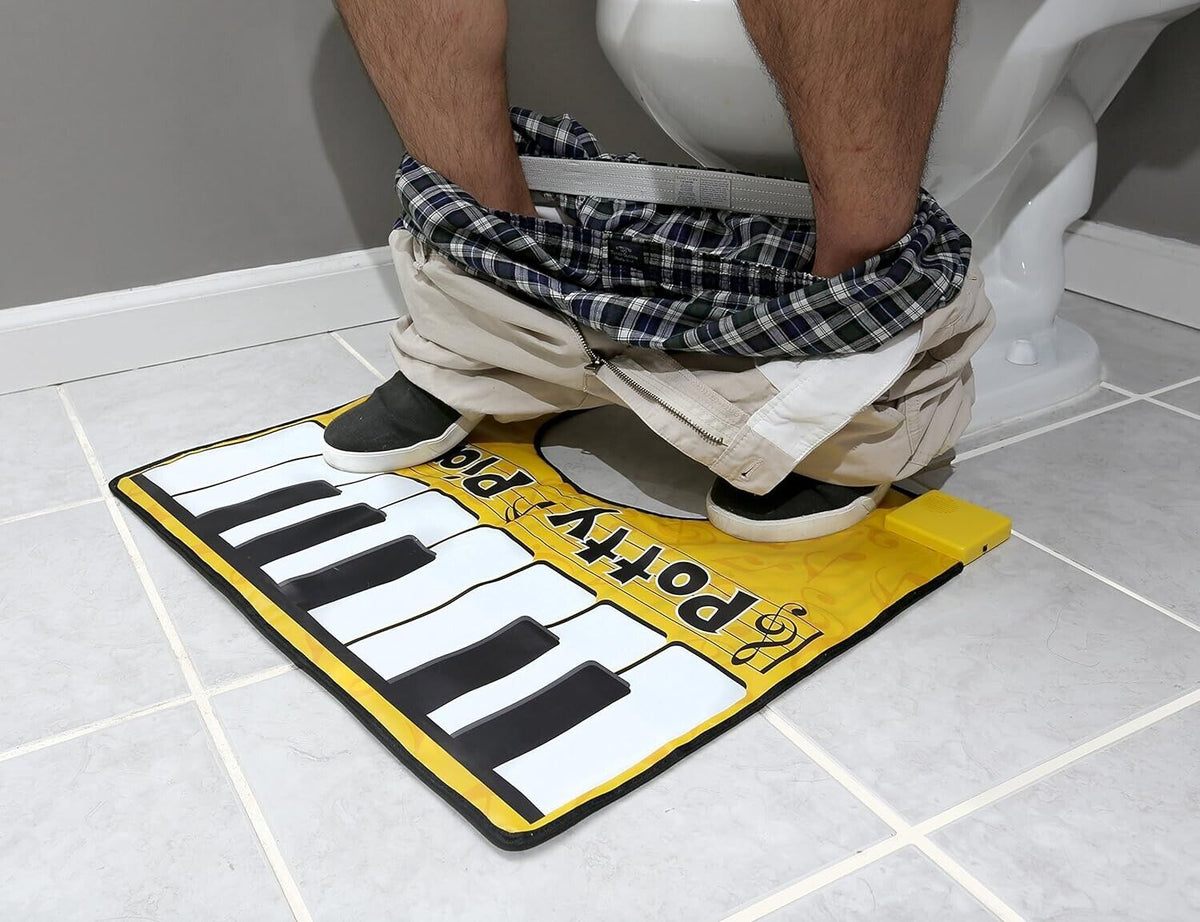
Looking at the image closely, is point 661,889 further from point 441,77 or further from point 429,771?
point 441,77

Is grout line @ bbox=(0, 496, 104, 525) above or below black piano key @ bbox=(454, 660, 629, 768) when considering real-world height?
below

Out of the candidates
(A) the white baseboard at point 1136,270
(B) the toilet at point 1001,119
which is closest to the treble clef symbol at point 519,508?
(B) the toilet at point 1001,119

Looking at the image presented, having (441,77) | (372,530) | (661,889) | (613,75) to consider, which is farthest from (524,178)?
(661,889)

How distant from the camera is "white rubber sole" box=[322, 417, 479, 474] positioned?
3.03 feet

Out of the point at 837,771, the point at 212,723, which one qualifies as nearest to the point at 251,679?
the point at 212,723

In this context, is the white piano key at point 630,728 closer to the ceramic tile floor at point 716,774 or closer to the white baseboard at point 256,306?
the ceramic tile floor at point 716,774

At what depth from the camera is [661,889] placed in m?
0.54

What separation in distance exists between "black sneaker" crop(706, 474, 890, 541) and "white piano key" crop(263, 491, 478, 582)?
7.9 inches

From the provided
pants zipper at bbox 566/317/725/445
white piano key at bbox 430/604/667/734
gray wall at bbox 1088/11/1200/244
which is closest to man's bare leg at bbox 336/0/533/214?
pants zipper at bbox 566/317/725/445

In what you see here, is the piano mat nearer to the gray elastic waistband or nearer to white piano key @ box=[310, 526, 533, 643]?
white piano key @ box=[310, 526, 533, 643]

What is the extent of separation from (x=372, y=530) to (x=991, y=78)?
0.58 meters

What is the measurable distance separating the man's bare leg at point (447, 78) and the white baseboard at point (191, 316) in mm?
360

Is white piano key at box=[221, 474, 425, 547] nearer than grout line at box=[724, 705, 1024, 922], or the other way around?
grout line at box=[724, 705, 1024, 922]

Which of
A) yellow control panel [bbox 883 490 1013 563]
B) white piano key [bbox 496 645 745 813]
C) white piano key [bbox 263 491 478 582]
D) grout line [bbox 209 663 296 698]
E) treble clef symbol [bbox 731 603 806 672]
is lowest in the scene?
grout line [bbox 209 663 296 698]
